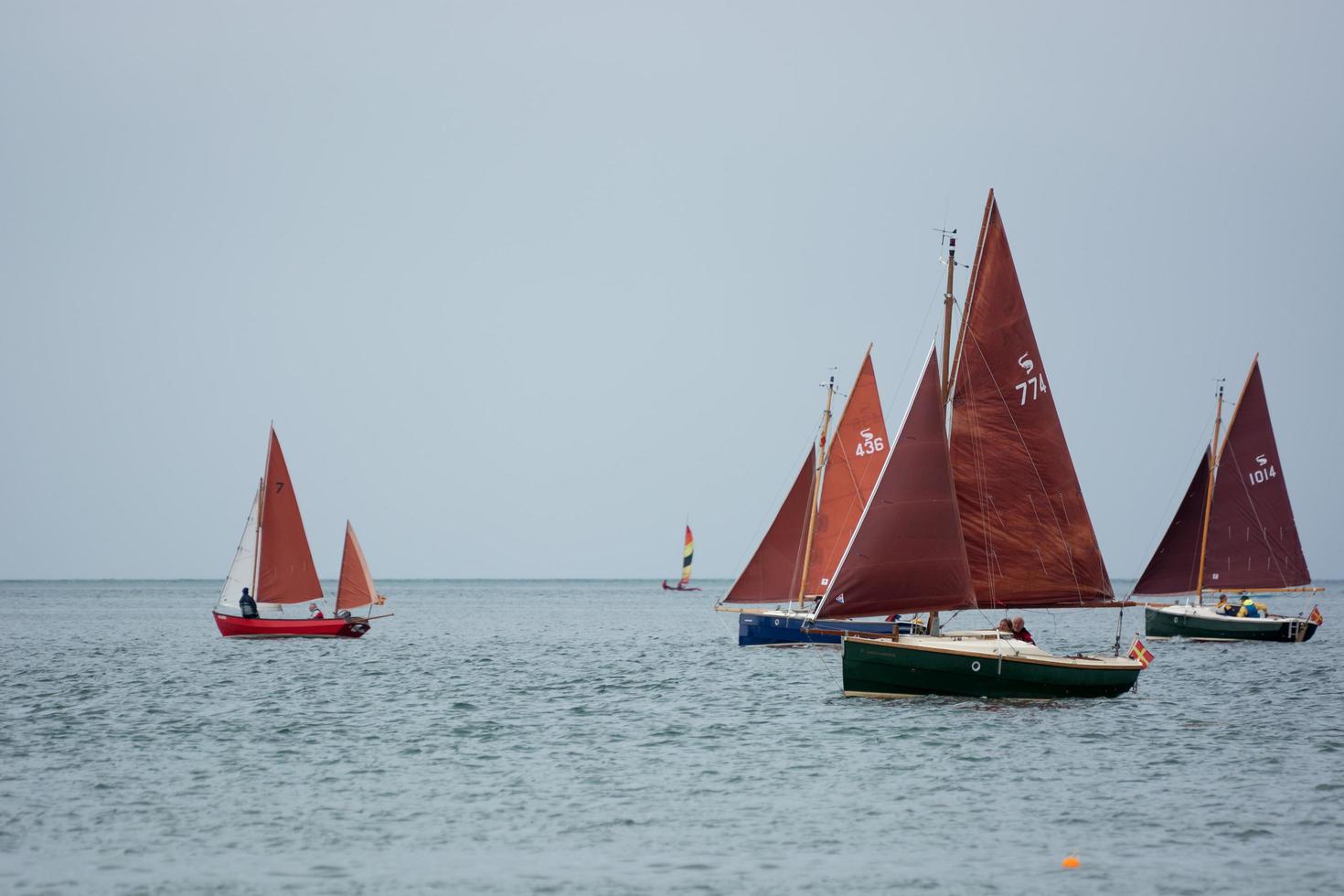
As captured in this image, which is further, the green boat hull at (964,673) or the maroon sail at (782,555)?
the maroon sail at (782,555)

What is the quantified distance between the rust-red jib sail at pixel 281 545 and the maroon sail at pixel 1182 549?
36980mm

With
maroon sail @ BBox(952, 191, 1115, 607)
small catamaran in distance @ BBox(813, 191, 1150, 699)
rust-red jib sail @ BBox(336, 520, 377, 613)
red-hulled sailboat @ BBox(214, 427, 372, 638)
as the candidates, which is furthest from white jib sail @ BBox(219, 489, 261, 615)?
maroon sail @ BBox(952, 191, 1115, 607)

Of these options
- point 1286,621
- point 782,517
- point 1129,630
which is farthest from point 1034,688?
point 1129,630

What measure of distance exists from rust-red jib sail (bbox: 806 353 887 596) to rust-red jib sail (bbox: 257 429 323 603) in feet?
75.8

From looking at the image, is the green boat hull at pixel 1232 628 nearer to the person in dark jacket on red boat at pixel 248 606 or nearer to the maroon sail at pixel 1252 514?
the maroon sail at pixel 1252 514

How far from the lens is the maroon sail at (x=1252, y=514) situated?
63.8 m

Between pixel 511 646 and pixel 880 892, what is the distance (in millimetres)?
58208

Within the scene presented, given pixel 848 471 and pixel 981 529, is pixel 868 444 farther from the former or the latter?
pixel 981 529

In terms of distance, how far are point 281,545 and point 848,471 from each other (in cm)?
2573

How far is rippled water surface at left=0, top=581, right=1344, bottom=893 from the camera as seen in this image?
62.2 ft

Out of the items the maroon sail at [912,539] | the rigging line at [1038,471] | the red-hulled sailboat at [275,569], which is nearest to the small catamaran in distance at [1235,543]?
the rigging line at [1038,471]

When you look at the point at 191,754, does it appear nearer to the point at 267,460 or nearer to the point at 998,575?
the point at 998,575

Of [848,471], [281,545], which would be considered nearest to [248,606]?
[281,545]

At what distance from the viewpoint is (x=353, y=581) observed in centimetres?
6888
